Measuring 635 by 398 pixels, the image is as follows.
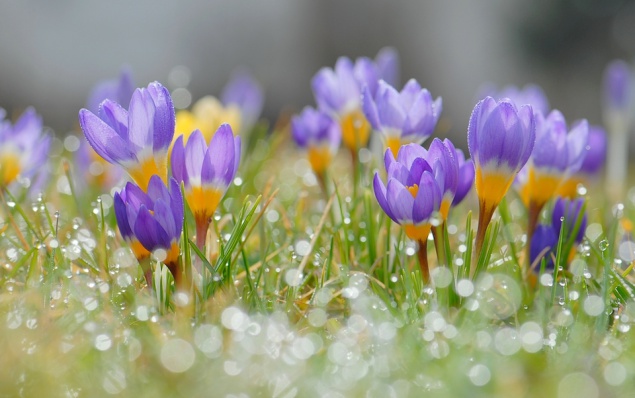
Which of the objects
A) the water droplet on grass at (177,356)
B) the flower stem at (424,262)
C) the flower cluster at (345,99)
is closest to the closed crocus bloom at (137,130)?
the water droplet on grass at (177,356)

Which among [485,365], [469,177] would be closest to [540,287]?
[469,177]

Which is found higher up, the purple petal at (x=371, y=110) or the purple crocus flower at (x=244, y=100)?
the purple petal at (x=371, y=110)

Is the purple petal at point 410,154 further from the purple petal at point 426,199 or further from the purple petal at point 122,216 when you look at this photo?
the purple petal at point 122,216

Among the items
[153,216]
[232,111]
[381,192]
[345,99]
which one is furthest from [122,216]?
[232,111]

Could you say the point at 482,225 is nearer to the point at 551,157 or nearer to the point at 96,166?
the point at 551,157

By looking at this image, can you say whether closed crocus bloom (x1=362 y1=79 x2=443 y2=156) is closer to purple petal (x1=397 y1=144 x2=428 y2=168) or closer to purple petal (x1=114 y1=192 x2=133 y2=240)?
purple petal (x1=397 y1=144 x2=428 y2=168)

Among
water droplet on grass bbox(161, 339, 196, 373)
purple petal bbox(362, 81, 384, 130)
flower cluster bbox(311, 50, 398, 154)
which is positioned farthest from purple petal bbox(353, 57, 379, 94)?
water droplet on grass bbox(161, 339, 196, 373)
